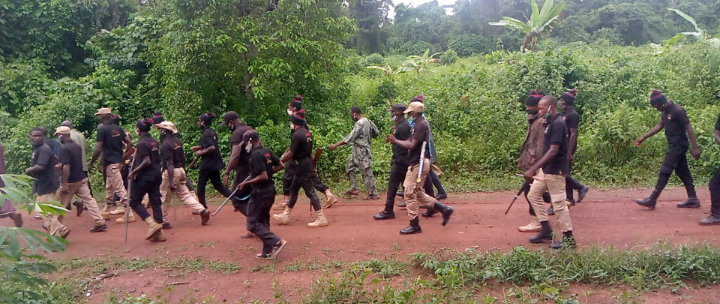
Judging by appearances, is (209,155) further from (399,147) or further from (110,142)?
(399,147)

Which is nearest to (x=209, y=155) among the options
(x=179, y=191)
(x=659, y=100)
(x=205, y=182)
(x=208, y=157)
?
(x=208, y=157)

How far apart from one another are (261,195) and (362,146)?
3048mm

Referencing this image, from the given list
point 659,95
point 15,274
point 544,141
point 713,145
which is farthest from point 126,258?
point 713,145

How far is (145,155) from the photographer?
6.78 m

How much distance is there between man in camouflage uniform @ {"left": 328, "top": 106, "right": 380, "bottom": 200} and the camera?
8578 millimetres

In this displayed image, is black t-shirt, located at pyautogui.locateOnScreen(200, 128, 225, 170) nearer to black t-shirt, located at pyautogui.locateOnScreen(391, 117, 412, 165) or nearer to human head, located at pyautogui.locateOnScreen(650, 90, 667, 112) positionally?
black t-shirt, located at pyautogui.locateOnScreen(391, 117, 412, 165)

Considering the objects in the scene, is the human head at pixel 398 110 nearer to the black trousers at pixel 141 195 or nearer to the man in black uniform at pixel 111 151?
the black trousers at pixel 141 195

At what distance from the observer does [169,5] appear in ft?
33.1

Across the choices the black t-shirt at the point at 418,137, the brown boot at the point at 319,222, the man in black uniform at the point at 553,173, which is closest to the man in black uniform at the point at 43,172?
the brown boot at the point at 319,222

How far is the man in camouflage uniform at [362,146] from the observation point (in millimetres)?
8578

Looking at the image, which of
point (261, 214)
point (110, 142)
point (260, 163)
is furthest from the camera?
point (110, 142)

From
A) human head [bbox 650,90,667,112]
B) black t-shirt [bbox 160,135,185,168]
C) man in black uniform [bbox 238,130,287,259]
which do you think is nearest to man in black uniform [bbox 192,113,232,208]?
black t-shirt [bbox 160,135,185,168]

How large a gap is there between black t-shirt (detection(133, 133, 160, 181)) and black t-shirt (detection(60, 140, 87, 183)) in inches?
38.7

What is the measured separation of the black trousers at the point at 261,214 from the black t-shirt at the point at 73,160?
9.82 feet
